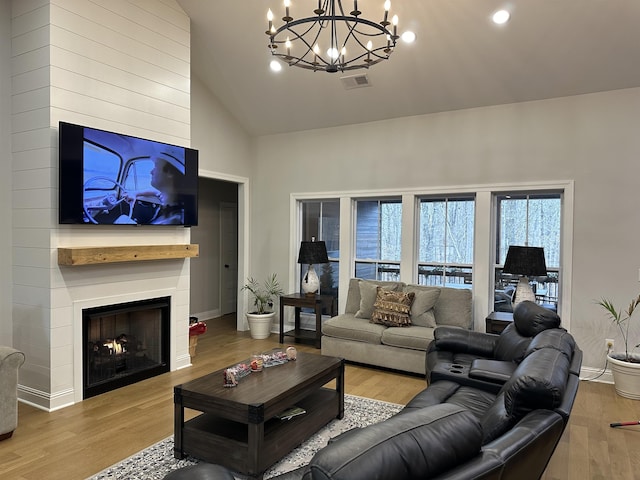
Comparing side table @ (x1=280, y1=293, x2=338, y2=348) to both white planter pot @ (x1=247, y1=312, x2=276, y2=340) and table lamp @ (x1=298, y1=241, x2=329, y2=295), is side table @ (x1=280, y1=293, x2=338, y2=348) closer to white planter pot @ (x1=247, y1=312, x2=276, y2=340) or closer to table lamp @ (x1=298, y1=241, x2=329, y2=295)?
table lamp @ (x1=298, y1=241, x2=329, y2=295)

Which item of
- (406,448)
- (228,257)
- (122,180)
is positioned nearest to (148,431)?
(122,180)

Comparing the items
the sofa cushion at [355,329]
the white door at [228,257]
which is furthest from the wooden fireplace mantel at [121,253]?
the white door at [228,257]

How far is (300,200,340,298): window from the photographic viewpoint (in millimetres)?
6246

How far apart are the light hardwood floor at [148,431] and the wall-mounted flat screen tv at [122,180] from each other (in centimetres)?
157

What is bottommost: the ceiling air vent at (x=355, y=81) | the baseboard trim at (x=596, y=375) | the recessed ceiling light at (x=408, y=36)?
the baseboard trim at (x=596, y=375)

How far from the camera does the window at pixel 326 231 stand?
6246mm

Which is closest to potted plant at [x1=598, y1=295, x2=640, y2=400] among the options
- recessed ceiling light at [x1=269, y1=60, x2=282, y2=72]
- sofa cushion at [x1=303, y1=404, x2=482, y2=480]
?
sofa cushion at [x1=303, y1=404, x2=482, y2=480]

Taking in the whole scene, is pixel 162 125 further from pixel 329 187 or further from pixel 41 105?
pixel 329 187

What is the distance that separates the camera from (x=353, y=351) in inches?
195

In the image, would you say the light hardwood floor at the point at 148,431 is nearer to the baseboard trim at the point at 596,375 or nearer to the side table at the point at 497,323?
the baseboard trim at the point at 596,375

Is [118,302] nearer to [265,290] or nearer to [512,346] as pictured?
[265,290]

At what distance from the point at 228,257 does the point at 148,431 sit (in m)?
4.79

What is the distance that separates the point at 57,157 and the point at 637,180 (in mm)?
5296

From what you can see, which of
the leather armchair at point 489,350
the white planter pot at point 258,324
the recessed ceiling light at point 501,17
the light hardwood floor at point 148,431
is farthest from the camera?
the white planter pot at point 258,324
